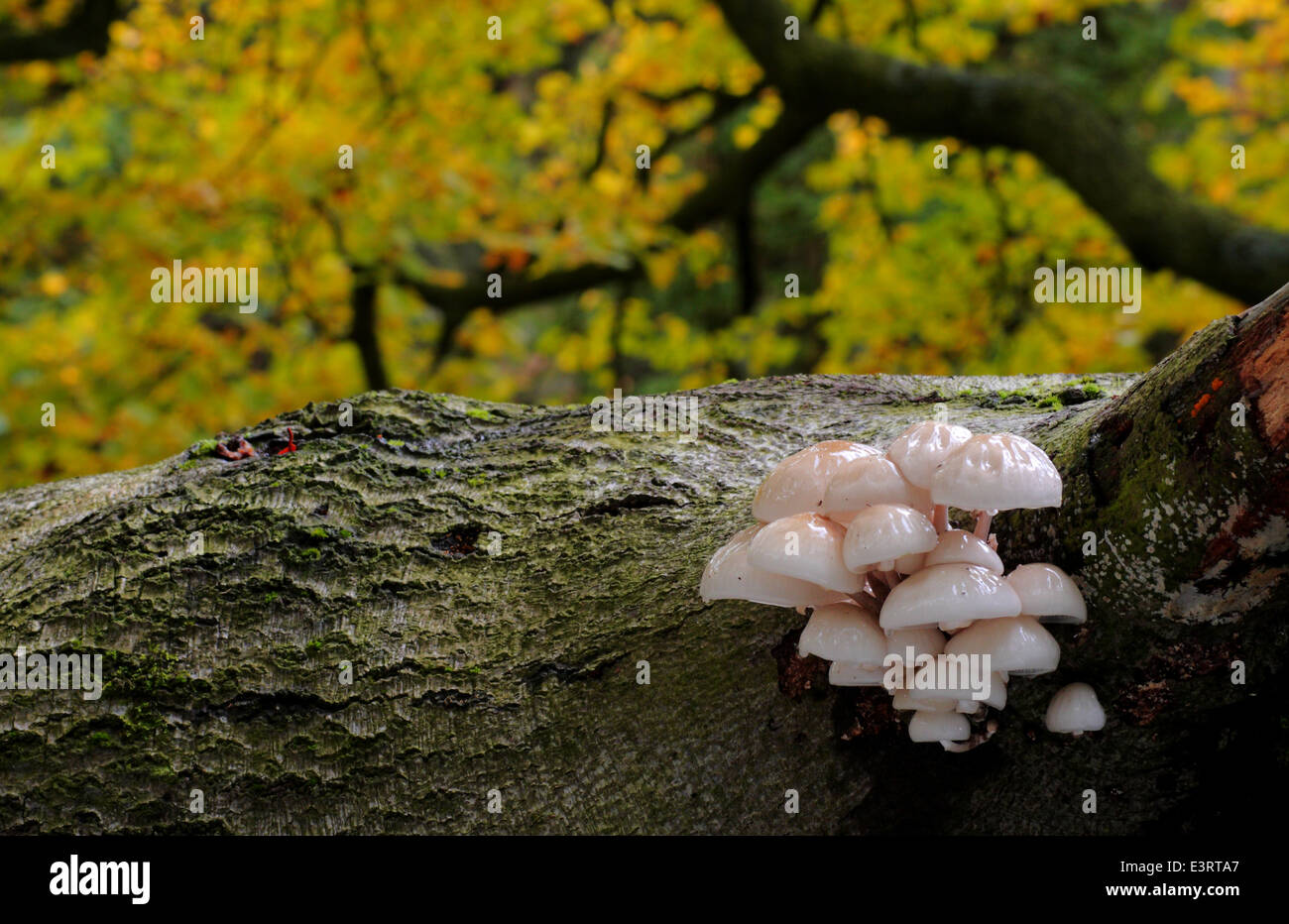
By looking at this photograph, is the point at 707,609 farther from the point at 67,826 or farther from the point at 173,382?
the point at 173,382

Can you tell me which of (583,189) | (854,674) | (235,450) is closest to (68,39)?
(583,189)

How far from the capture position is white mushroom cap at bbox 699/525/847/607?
5.87 ft

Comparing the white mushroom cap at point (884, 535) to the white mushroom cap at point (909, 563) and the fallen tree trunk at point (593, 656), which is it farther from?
the fallen tree trunk at point (593, 656)

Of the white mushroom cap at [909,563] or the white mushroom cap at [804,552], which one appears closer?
the white mushroom cap at [804,552]

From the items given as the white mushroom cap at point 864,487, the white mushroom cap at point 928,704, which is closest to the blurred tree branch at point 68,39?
the white mushroom cap at point 864,487

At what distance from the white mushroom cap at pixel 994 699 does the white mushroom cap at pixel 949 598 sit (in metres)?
0.13

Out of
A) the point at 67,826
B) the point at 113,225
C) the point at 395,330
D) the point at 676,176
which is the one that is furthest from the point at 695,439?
the point at 676,176

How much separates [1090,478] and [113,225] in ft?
25.1

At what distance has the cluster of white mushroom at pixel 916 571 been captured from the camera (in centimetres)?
167

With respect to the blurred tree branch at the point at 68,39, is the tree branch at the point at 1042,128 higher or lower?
lower

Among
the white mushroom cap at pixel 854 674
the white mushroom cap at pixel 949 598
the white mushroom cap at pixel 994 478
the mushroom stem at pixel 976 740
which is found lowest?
the mushroom stem at pixel 976 740

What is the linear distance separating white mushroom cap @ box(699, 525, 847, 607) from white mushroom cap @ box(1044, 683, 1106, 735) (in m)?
0.44

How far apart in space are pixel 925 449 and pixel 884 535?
23cm

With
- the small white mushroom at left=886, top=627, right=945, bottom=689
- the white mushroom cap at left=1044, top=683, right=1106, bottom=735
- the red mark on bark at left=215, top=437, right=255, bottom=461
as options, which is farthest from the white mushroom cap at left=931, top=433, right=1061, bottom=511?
the red mark on bark at left=215, top=437, right=255, bottom=461
